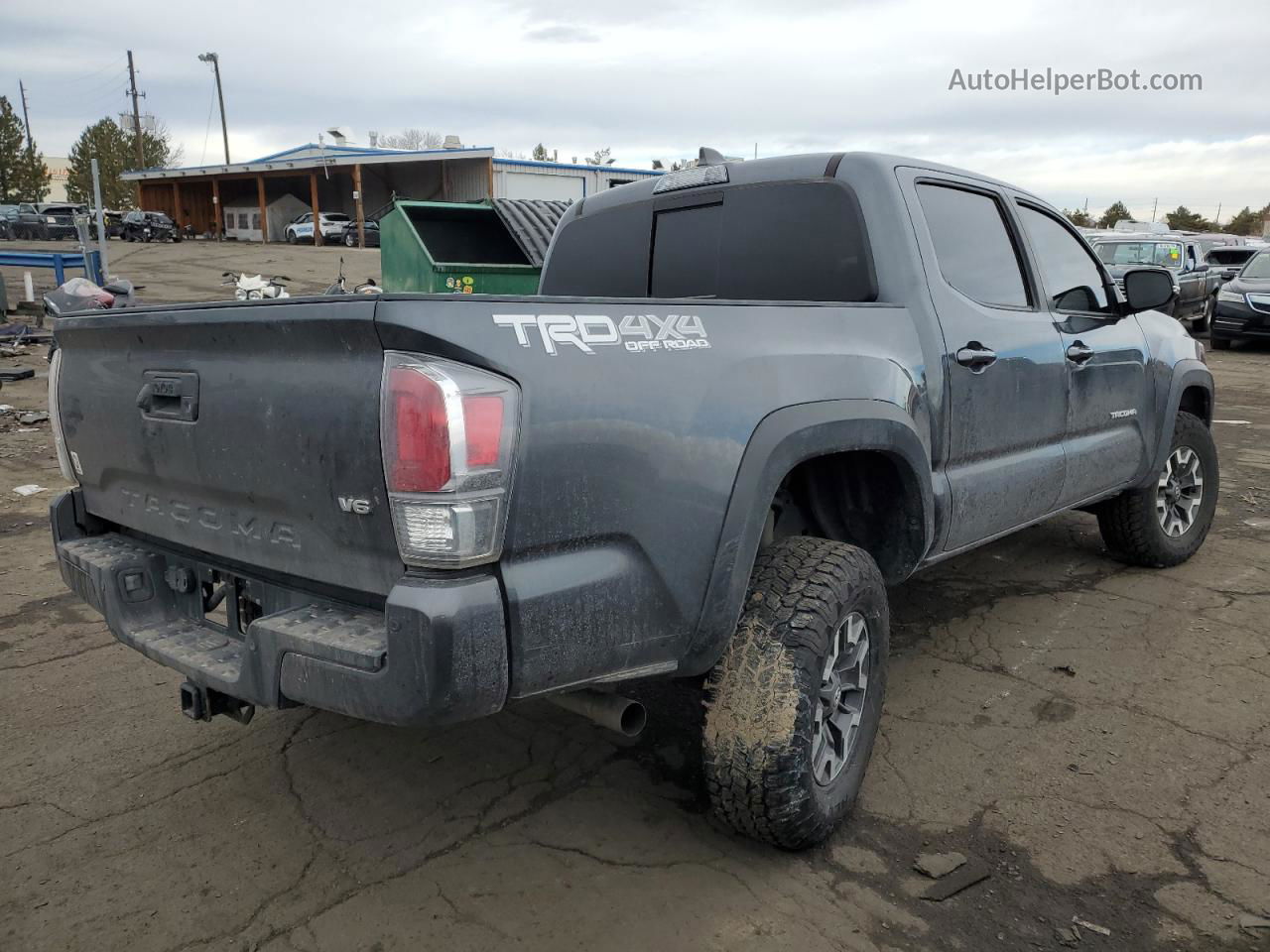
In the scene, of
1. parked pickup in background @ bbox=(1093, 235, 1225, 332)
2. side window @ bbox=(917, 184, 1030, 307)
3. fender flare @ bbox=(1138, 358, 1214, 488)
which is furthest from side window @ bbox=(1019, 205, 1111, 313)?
parked pickup in background @ bbox=(1093, 235, 1225, 332)

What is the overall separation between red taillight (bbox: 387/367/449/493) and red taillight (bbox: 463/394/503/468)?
0.15 ft

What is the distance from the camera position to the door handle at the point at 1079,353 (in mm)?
3947

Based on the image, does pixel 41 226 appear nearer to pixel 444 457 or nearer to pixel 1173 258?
pixel 1173 258

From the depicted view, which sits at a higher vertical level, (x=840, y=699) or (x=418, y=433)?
(x=418, y=433)

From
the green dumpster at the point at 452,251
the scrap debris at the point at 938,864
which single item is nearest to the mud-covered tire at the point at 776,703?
the scrap debris at the point at 938,864

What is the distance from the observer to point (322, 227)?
36906 millimetres

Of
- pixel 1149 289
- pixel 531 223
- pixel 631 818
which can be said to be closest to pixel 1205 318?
pixel 531 223

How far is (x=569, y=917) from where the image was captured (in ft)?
7.90

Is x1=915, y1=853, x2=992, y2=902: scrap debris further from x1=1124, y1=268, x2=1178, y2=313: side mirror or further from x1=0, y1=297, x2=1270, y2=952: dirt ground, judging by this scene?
x1=1124, y1=268, x2=1178, y2=313: side mirror

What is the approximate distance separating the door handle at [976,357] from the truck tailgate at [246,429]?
82.9 inches

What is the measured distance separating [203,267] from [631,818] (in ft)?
92.8

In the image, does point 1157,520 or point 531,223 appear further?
point 531,223

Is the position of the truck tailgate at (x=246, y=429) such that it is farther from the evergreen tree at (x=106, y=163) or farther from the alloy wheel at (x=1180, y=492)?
the evergreen tree at (x=106, y=163)

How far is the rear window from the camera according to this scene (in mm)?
3271
